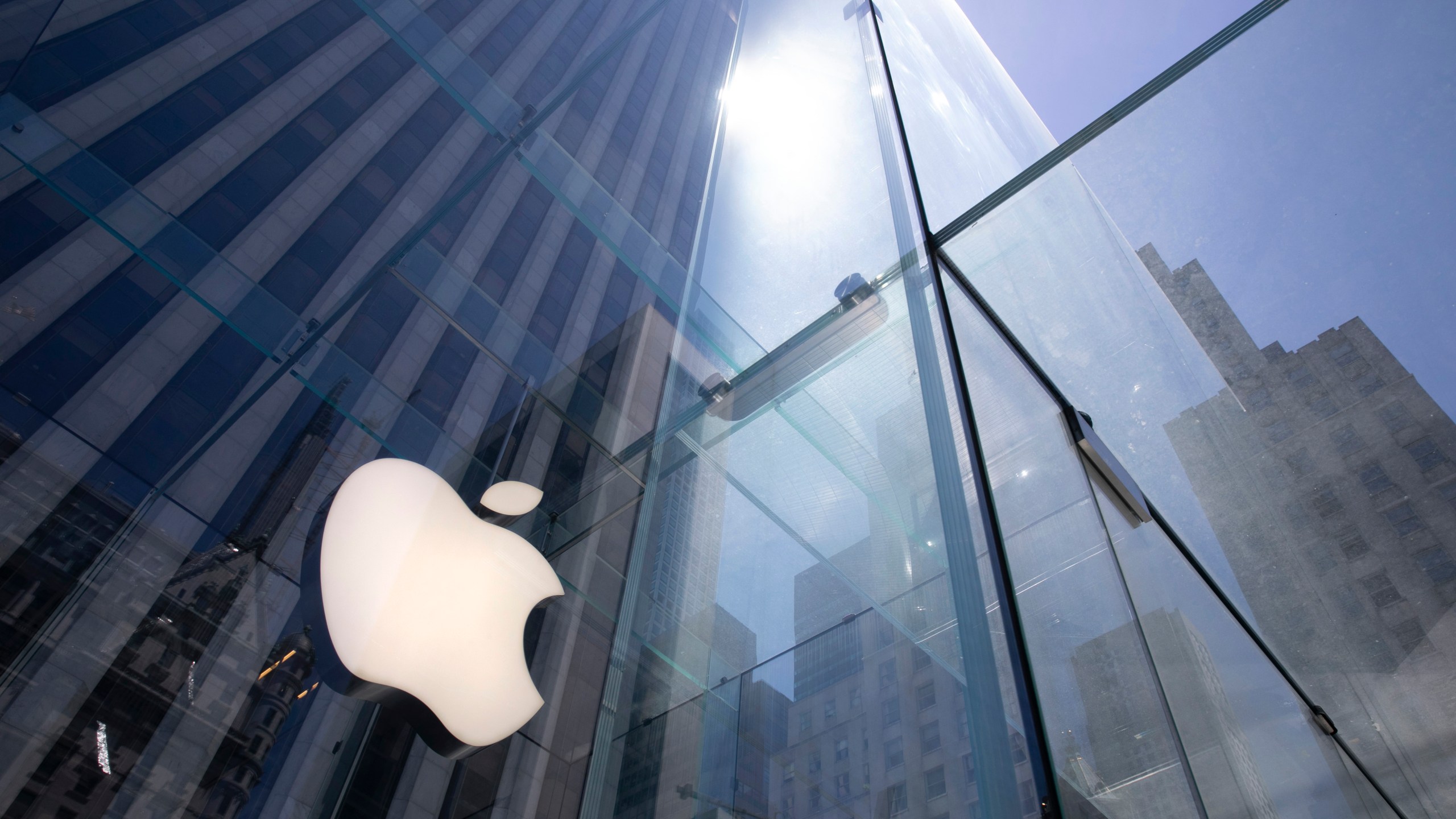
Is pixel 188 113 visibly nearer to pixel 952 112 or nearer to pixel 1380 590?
pixel 952 112

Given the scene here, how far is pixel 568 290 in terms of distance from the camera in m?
21.0

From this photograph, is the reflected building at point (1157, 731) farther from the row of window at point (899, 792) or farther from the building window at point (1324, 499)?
the building window at point (1324, 499)

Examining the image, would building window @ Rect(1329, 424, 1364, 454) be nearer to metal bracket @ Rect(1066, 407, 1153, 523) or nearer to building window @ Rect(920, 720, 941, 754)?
metal bracket @ Rect(1066, 407, 1153, 523)

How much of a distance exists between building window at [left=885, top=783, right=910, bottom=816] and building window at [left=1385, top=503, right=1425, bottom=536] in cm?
161

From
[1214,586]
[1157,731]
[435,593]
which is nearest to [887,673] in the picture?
[1157,731]

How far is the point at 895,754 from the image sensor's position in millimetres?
799

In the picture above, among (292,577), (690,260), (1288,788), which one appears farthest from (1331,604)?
(292,577)

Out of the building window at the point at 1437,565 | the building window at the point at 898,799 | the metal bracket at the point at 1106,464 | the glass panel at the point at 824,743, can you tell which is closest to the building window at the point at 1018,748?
the glass panel at the point at 824,743

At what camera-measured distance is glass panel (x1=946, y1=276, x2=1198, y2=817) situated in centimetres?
75

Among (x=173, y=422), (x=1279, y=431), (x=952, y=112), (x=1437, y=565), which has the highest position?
(x=173, y=422)

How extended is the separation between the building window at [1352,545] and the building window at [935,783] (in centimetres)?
151

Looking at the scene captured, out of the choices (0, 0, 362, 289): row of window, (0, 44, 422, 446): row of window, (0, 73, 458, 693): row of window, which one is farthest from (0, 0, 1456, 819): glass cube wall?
(0, 44, 422, 446): row of window

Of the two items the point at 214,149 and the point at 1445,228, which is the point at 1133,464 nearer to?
the point at 1445,228

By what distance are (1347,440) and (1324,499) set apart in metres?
0.15
